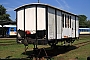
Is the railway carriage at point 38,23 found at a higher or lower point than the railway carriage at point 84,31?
higher

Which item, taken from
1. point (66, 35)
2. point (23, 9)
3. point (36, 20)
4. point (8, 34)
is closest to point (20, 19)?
point (23, 9)

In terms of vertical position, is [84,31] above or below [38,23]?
below

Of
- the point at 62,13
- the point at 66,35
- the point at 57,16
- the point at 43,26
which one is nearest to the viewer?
the point at 43,26

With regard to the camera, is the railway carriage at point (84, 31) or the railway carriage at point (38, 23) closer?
the railway carriage at point (38, 23)

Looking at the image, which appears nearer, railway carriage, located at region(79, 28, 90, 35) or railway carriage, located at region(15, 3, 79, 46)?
railway carriage, located at region(15, 3, 79, 46)

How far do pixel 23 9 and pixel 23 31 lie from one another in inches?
61.6

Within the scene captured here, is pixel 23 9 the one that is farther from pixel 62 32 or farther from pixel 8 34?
pixel 8 34

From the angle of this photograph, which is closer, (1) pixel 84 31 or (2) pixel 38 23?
(2) pixel 38 23

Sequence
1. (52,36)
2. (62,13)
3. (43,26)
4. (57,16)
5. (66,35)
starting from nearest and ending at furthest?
(43,26) → (52,36) → (57,16) → (62,13) → (66,35)

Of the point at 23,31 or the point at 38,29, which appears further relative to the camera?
the point at 23,31

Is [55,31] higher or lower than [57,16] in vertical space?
lower

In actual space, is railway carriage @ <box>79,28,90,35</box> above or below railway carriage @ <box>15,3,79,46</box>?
below

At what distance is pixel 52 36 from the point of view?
13.1m

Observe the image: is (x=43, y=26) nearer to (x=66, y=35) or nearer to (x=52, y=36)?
(x=52, y=36)
